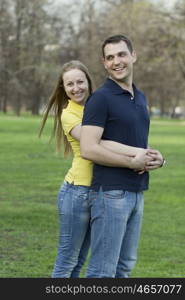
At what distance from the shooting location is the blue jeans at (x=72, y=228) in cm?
459

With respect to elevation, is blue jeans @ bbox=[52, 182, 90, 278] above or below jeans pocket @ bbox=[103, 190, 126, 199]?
below

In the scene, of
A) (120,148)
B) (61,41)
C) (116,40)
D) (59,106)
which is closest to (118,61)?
(116,40)

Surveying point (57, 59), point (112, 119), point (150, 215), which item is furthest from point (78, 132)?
point (57, 59)

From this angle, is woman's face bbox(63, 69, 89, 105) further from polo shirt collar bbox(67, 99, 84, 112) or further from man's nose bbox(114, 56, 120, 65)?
man's nose bbox(114, 56, 120, 65)

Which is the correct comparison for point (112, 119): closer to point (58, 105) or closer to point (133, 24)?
point (58, 105)

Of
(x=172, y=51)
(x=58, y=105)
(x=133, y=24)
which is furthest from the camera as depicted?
(x=133, y=24)

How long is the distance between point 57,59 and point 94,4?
22.7ft

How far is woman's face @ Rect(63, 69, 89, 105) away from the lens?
4840 mm

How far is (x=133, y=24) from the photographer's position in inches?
2297

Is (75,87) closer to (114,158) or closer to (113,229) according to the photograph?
(114,158)

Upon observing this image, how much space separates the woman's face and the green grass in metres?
2.47

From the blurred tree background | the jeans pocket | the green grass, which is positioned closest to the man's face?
the jeans pocket

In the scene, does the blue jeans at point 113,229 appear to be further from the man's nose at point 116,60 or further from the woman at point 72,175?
the man's nose at point 116,60

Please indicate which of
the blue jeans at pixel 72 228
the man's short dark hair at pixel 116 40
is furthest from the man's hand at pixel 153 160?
the man's short dark hair at pixel 116 40
